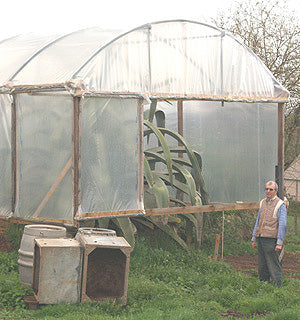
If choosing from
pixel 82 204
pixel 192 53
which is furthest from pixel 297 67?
pixel 82 204

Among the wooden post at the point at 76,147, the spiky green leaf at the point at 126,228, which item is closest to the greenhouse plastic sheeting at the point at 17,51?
the wooden post at the point at 76,147

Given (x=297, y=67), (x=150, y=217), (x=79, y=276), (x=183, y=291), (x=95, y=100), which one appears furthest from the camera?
(x=297, y=67)

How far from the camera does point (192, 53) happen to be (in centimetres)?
1066

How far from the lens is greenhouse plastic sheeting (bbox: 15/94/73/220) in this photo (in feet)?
29.9

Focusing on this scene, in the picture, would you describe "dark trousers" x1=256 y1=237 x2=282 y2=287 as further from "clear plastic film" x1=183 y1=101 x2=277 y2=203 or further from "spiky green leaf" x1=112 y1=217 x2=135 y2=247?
"clear plastic film" x1=183 y1=101 x2=277 y2=203

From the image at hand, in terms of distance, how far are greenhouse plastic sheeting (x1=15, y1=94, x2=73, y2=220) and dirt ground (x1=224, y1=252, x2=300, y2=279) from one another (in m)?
3.26

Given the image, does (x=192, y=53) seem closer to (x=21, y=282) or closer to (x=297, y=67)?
(x=21, y=282)

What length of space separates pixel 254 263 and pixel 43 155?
429 centimetres

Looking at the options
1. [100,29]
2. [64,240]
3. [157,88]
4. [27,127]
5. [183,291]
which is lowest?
[183,291]

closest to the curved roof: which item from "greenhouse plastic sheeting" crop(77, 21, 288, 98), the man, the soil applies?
"greenhouse plastic sheeting" crop(77, 21, 288, 98)

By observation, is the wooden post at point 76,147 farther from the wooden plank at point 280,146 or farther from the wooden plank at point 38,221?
the wooden plank at point 280,146

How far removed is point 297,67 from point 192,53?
819 centimetres

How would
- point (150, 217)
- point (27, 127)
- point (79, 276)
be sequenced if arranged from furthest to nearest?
1. point (150, 217)
2. point (27, 127)
3. point (79, 276)

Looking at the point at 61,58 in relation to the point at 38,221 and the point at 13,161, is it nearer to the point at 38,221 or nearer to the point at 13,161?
the point at 13,161
